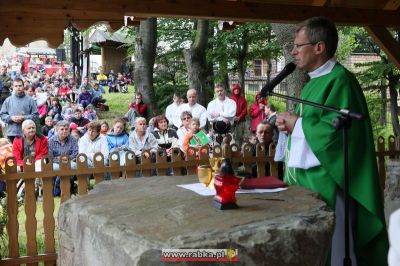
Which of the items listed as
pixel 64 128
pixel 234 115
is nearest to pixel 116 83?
pixel 234 115

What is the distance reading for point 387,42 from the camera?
20.3 feet

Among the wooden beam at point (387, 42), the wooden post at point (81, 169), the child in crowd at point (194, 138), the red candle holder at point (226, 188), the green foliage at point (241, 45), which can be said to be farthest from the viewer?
the green foliage at point (241, 45)

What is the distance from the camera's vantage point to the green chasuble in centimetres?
281

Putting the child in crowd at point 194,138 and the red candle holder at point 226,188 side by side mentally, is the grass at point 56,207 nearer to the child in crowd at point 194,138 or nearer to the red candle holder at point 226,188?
the child in crowd at point 194,138

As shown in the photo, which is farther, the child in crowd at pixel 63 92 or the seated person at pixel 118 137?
the child in crowd at pixel 63 92

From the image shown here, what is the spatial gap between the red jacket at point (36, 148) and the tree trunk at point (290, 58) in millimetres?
3586

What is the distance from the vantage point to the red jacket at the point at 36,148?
6.95m

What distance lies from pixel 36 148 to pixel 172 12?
9.73 feet

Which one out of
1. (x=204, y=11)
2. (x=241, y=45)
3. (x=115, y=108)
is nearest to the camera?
(x=204, y=11)

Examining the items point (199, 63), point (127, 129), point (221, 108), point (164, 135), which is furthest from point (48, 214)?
point (199, 63)

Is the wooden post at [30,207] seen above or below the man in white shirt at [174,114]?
below

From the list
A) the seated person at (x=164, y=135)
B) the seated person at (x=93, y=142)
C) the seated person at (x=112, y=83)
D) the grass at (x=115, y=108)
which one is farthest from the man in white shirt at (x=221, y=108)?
the seated person at (x=112, y=83)

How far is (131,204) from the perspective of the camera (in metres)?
2.43

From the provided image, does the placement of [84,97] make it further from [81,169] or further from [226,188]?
[226,188]
